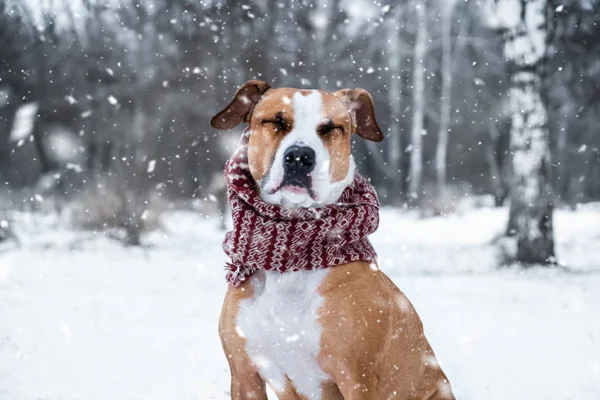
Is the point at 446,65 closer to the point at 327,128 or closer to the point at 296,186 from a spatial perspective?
A: the point at 327,128

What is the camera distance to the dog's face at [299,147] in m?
2.64

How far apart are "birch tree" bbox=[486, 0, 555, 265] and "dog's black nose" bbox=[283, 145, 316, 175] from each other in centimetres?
687

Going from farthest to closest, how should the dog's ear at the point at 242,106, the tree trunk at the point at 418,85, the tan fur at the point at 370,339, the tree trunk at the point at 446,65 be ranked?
1. the tree trunk at the point at 446,65
2. the tree trunk at the point at 418,85
3. the dog's ear at the point at 242,106
4. the tan fur at the point at 370,339

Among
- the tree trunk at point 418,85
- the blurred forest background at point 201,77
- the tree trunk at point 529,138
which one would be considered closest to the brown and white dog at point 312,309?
the tree trunk at point 529,138

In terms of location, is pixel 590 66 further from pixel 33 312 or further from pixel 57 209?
pixel 57 209

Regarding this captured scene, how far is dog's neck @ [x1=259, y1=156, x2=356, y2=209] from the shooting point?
271cm

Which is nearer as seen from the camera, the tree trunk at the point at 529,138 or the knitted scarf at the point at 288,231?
the knitted scarf at the point at 288,231

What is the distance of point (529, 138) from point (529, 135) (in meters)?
0.04

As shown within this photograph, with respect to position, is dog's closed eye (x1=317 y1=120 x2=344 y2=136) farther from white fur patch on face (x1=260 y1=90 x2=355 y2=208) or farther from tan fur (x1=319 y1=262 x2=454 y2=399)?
tan fur (x1=319 y1=262 x2=454 y2=399)

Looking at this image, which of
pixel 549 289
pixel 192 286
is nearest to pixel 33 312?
pixel 192 286

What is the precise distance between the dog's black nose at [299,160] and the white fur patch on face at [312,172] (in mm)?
16

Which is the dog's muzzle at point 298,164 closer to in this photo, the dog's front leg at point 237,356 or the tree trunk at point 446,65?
the dog's front leg at point 237,356

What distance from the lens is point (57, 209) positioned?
41.6ft

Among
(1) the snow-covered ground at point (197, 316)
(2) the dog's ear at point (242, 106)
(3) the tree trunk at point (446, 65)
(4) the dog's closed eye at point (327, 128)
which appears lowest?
(1) the snow-covered ground at point (197, 316)
